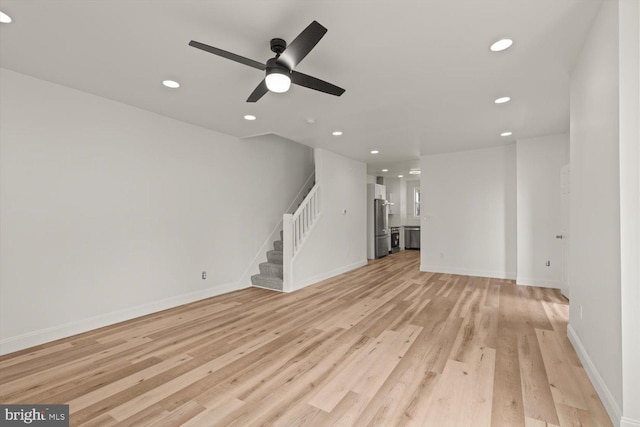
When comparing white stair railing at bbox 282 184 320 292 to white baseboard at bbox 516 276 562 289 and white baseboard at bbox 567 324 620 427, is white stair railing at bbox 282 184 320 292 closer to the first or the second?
white baseboard at bbox 567 324 620 427

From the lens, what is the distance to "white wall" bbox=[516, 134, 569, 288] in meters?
5.03

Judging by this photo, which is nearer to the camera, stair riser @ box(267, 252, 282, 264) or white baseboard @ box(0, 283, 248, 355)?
white baseboard @ box(0, 283, 248, 355)

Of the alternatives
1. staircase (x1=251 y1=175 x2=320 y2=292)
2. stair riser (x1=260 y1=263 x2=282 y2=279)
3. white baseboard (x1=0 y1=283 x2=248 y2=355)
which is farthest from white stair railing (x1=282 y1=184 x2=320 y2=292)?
white baseboard (x1=0 y1=283 x2=248 y2=355)

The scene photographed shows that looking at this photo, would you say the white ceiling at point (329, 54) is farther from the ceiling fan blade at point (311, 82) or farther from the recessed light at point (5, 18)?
the ceiling fan blade at point (311, 82)

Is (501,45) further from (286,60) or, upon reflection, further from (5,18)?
(5,18)

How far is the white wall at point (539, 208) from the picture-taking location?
5.03 meters

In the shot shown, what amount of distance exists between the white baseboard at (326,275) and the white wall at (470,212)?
60.0 inches

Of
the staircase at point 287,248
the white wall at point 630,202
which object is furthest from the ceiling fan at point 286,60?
the staircase at point 287,248

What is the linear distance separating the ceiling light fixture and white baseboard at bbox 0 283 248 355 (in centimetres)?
329

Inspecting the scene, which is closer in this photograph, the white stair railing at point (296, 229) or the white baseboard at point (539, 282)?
the white stair railing at point (296, 229)

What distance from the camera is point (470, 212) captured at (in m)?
6.20

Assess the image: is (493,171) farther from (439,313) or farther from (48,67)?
(48,67)

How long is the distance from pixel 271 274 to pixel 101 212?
276 cm

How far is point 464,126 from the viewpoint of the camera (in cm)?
450
